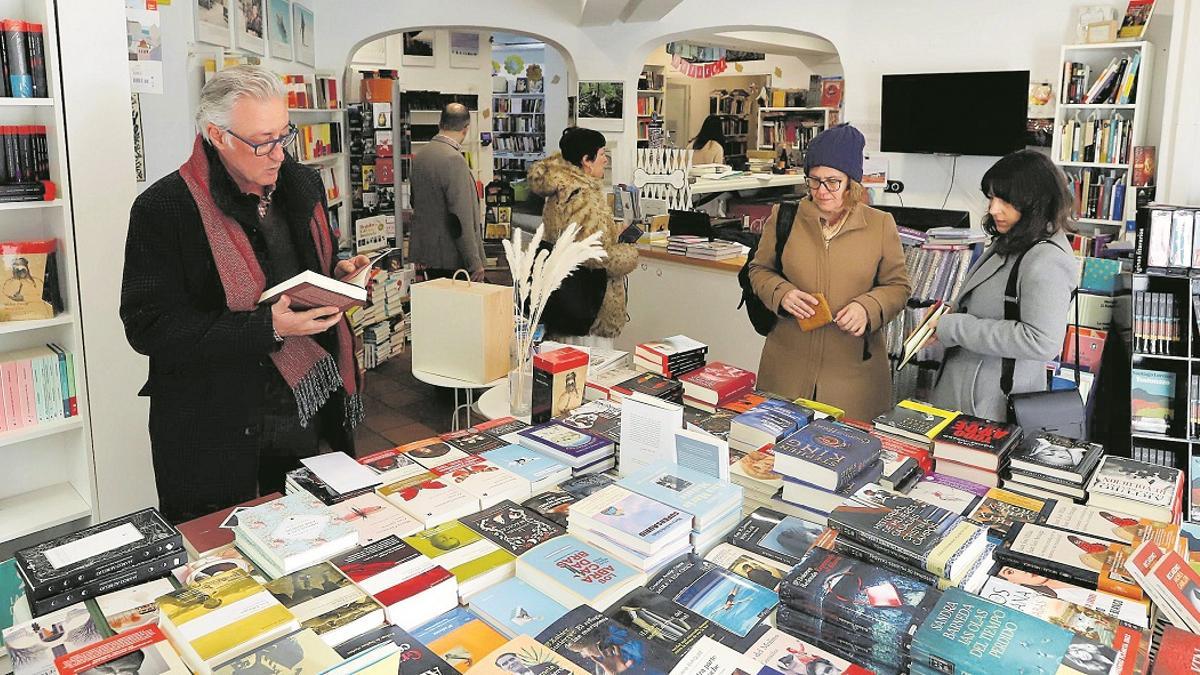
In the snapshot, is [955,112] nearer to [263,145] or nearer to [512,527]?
[263,145]

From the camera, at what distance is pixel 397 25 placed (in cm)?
684

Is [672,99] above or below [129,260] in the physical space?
above

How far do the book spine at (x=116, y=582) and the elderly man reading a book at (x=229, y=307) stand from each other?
2.09 ft

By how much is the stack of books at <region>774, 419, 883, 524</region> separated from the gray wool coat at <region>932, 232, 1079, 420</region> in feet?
3.20

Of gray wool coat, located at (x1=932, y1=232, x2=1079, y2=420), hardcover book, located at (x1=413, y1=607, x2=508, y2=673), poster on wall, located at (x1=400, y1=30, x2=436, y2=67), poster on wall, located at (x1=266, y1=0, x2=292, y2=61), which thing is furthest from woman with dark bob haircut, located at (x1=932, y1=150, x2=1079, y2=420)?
poster on wall, located at (x1=400, y1=30, x2=436, y2=67)

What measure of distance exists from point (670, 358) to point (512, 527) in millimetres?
1112

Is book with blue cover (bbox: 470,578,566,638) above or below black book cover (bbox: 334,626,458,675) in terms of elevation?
below

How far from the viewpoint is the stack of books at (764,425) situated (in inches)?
85.3

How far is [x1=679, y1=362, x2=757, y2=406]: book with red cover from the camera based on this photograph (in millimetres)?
2527

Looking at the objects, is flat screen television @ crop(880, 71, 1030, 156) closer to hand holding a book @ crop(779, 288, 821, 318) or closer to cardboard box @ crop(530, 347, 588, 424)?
hand holding a book @ crop(779, 288, 821, 318)

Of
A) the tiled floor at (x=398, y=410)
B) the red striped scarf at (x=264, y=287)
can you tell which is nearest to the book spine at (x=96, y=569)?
the red striped scarf at (x=264, y=287)

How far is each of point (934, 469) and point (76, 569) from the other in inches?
73.0

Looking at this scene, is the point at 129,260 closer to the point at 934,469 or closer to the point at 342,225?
the point at 934,469

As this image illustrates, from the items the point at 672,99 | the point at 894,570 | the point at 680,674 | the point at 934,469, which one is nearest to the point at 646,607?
the point at 680,674
